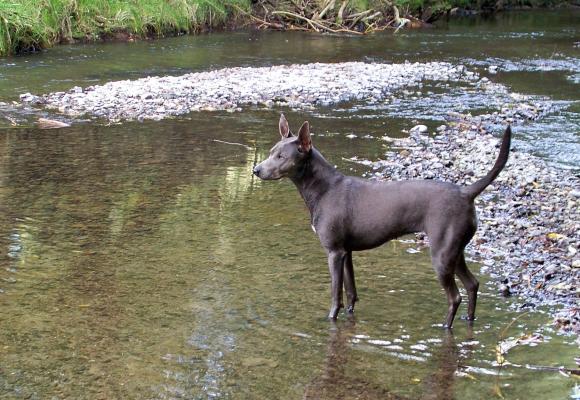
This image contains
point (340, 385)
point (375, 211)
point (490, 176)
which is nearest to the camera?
point (340, 385)

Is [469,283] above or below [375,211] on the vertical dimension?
below

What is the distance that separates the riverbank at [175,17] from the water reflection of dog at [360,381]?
18.3 meters

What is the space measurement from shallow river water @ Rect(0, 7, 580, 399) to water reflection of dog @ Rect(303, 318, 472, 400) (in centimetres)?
2

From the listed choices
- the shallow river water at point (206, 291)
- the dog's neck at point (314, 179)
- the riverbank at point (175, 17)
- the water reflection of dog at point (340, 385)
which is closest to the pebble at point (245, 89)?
the shallow river water at point (206, 291)

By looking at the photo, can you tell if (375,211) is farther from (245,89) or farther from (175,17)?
(175,17)

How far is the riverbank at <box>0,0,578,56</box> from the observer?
918 inches

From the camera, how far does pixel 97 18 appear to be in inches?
1065

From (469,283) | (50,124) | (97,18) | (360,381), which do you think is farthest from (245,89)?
(360,381)

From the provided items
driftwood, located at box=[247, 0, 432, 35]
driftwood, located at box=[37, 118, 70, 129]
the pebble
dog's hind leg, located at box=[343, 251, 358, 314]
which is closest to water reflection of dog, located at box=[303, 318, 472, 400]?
dog's hind leg, located at box=[343, 251, 358, 314]

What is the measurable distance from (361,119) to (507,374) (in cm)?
1027

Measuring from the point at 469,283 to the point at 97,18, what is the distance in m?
23.0

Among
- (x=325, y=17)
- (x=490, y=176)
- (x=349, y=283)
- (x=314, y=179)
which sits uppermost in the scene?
(x=490, y=176)

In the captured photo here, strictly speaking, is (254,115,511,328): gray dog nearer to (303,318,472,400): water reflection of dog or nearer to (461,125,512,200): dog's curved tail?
(461,125,512,200): dog's curved tail

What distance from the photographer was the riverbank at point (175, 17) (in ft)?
76.5
